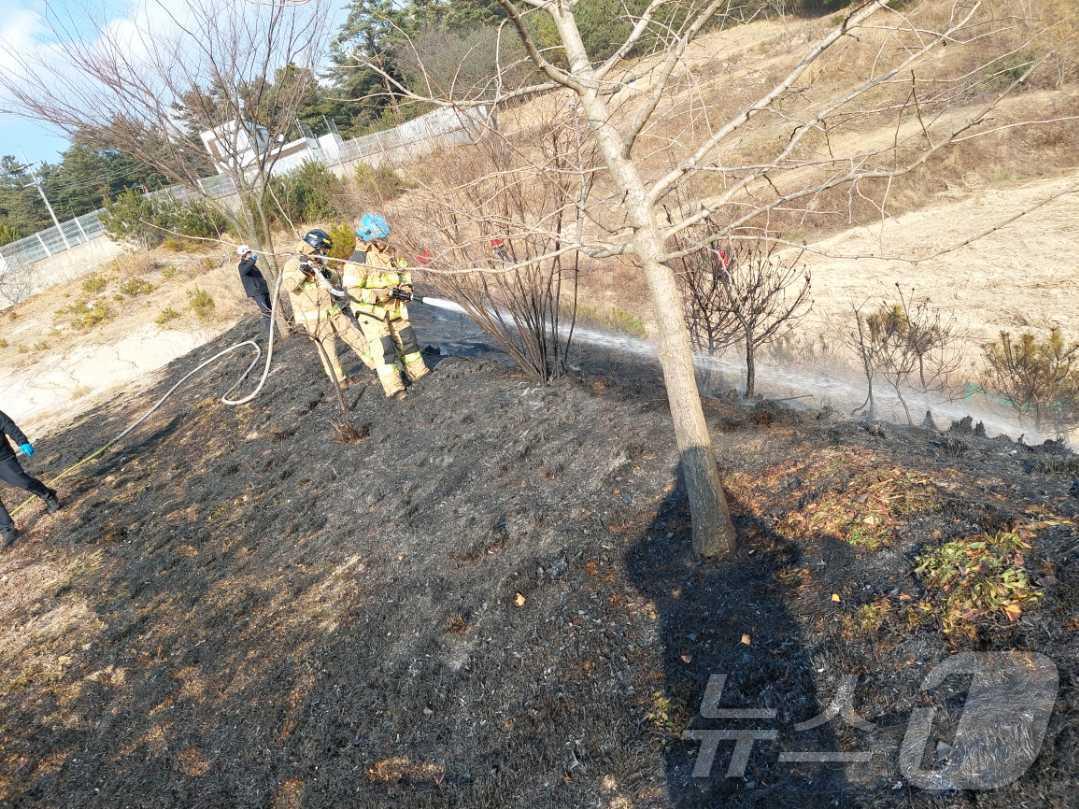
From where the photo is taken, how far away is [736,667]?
8.57ft

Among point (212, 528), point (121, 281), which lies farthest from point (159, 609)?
point (121, 281)

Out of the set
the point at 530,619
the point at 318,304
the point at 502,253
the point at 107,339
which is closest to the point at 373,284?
the point at 318,304

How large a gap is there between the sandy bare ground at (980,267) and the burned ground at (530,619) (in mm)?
4322

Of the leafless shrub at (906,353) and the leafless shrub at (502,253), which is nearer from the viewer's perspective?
the leafless shrub at (502,253)

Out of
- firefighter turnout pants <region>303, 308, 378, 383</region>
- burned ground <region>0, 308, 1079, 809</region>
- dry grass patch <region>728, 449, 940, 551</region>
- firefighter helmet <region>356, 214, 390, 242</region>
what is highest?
firefighter helmet <region>356, 214, 390, 242</region>

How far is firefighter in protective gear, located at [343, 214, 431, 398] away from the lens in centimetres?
620

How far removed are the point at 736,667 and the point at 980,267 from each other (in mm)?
8399

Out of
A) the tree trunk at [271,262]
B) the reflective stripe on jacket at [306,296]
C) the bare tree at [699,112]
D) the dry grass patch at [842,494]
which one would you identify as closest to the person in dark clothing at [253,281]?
the tree trunk at [271,262]

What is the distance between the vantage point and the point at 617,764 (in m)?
2.50

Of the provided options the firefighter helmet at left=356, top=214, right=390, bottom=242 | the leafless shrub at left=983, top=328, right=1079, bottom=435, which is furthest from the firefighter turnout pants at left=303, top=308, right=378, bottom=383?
the leafless shrub at left=983, top=328, right=1079, bottom=435

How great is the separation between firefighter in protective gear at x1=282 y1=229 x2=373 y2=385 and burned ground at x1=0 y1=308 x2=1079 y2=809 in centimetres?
134

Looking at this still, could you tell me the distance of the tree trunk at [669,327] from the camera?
8.74ft

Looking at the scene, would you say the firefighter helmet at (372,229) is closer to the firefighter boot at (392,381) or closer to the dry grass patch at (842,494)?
the firefighter boot at (392,381)

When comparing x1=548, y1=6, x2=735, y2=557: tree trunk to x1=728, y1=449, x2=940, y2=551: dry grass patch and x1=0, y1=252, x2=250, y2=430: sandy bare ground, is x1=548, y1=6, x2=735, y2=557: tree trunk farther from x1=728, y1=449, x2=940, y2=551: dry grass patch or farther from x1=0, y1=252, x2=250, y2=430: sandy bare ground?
x1=0, y1=252, x2=250, y2=430: sandy bare ground
